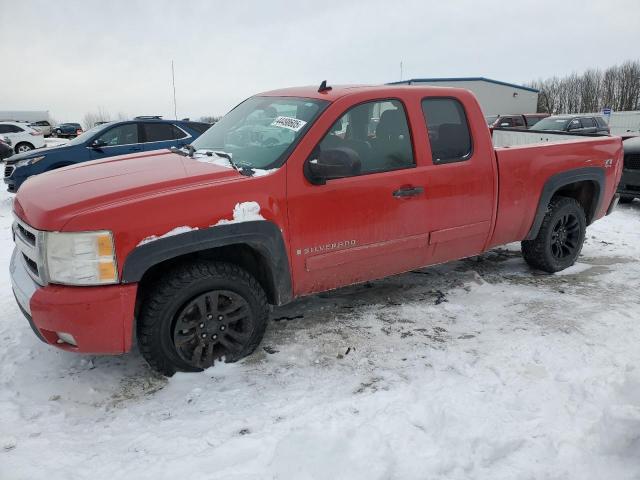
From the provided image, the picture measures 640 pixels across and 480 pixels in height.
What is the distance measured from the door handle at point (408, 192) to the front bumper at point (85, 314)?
6.32 ft

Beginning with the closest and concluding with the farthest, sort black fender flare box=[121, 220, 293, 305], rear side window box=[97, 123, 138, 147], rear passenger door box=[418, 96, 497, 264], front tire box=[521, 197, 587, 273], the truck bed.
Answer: black fender flare box=[121, 220, 293, 305]
rear passenger door box=[418, 96, 497, 264]
the truck bed
front tire box=[521, 197, 587, 273]
rear side window box=[97, 123, 138, 147]

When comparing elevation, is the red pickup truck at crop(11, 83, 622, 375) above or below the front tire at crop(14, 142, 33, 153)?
below

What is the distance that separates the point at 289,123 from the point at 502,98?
38278 millimetres

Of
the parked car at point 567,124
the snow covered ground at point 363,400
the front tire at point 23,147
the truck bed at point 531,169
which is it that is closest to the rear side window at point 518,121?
the parked car at point 567,124

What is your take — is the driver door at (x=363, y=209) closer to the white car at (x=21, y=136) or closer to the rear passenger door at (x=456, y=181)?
the rear passenger door at (x=456, y=181)

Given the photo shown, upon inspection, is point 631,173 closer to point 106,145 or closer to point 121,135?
point 121,135

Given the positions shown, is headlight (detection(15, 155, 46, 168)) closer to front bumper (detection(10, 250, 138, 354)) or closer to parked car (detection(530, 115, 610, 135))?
front bumper (detection(10, 250, 138, 354))

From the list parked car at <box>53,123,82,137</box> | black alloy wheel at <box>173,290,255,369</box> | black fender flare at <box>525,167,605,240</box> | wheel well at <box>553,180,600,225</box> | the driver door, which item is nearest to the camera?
black alloy wheel at <box>173,290,255,369</box>

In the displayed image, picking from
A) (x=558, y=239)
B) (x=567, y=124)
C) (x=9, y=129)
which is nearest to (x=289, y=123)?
(x=558, y=239)

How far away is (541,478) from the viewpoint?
230 cm

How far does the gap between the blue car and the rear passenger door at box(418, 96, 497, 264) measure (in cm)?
640

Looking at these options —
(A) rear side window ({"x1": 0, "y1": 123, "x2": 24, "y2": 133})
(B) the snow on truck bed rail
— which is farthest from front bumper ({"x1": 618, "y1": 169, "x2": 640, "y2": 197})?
(A) rear side window ({"x1": 0, "y1": 123, "x2": 24, "y2": 133})

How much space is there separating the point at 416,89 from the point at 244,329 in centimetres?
231

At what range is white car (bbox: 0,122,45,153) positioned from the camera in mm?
19672
